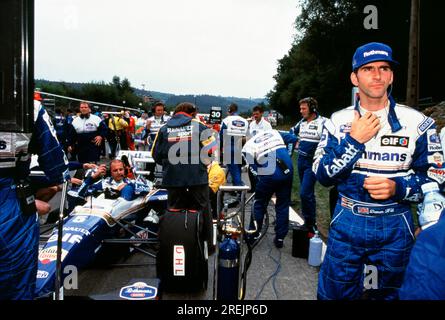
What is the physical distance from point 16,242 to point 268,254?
3153 mm

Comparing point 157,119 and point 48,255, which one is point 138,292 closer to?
point 48,255

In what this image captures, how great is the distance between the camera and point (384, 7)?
22156 millimetres

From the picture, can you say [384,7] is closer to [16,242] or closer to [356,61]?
[356,61]

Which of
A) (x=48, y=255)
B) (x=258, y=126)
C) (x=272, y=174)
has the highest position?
(x=258, y=126)

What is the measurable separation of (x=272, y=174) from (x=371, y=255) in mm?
2457

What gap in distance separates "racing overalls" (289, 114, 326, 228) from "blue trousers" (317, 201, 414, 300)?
2.85 m

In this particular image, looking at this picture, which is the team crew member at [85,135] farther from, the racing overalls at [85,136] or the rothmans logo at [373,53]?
the rothmans logo at [373,53]

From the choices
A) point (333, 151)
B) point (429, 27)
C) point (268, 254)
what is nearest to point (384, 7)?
point (429, 27)

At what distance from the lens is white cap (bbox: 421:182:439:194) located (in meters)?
1.86

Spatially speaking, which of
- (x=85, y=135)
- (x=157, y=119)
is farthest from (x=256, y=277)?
(x=157, y=119)

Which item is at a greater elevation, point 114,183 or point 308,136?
point 308,136

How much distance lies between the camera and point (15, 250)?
1.72 metres

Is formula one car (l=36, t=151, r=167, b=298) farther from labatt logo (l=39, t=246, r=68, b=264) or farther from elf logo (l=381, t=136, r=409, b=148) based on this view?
elf logo (l=381, t=136, r=409, b=148)

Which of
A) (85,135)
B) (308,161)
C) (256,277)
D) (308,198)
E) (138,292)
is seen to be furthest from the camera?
(85,135)
